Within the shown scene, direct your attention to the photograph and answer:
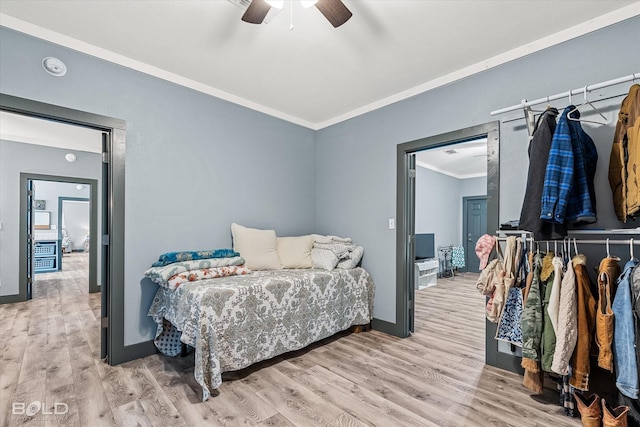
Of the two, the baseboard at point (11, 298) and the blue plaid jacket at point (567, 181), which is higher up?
the blue plaid jacket at point (567, 181)

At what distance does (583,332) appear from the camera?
1665mm

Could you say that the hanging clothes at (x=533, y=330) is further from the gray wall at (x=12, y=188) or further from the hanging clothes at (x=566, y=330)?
the gray wall at (x=12, y=188)

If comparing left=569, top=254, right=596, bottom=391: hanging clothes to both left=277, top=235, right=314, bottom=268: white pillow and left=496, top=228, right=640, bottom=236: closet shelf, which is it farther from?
left=277, top=235, right=314, bottom=268: white pillow

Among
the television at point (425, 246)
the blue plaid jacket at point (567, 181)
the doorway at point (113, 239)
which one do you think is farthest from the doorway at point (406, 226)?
the television at point (425, 246)

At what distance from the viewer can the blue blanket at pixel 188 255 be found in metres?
2.60

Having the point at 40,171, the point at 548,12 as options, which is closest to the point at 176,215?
the point at 548,12

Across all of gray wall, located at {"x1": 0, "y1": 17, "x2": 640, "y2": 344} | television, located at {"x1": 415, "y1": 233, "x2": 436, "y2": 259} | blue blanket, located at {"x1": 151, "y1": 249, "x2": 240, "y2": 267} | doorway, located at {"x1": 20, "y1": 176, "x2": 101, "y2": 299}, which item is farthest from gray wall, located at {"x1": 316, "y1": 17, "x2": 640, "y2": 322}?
doorway, located at {"x1": 20, "y1": 176, "x2": 101, "y2": 299}

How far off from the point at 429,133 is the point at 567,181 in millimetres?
1461

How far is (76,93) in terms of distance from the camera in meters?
2.37

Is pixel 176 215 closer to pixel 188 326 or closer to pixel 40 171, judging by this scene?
pixel 188 326

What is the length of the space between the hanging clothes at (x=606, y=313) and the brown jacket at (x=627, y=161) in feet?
1.06

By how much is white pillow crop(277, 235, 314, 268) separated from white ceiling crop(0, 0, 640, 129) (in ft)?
5.54

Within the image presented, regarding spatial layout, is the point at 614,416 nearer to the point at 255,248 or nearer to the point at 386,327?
the point at 386,327

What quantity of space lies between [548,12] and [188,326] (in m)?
3.30
